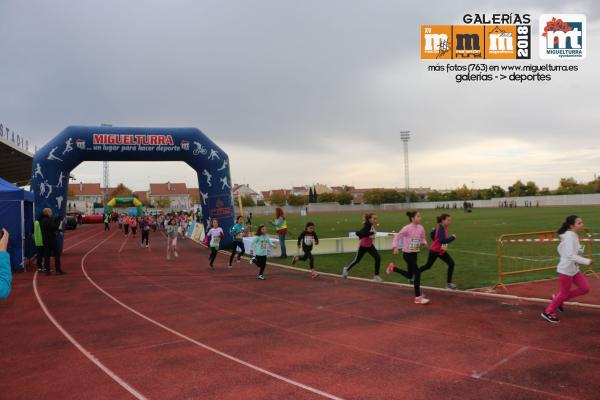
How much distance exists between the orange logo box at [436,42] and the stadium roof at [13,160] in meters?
29.8

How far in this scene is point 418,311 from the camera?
8.06m

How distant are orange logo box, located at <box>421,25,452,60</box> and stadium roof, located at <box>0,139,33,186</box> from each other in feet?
97.7

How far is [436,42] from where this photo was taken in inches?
732

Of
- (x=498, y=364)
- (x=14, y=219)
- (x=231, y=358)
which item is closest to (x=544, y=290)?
(x=498, y=364)

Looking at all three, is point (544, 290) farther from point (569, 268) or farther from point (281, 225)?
point (281, 225)

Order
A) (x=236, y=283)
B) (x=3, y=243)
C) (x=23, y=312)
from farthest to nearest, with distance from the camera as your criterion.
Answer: (x=236, y=283)
(x=23, y=312)
(x=3, y=243)

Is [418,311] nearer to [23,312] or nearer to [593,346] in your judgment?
[593,346]

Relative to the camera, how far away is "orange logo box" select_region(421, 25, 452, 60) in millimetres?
18344

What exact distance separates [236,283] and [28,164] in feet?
134

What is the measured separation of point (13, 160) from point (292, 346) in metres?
42.0

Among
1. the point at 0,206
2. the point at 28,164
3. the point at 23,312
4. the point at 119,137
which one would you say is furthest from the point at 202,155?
the point at 28,164

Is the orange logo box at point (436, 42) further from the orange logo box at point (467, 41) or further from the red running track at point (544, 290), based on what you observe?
the red running track at point (544, 290)

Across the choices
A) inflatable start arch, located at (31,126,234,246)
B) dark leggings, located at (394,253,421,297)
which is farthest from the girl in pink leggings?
inflatable start arch, located at (31,126,234,246)

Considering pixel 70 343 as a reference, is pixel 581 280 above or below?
above
